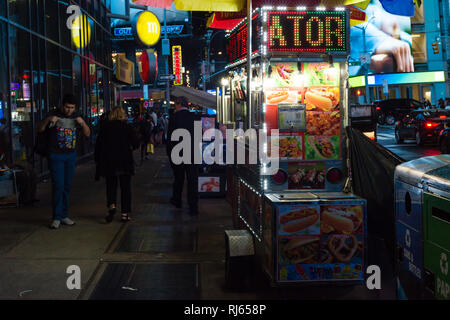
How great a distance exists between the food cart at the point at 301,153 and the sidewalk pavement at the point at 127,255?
459mm

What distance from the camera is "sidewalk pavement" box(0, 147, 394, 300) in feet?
17.5

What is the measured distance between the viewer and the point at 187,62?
8562 cm

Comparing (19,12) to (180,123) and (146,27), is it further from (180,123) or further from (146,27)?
(146,27)

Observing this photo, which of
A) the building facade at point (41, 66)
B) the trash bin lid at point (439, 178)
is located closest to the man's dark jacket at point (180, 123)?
the building facade at point (41, 66)

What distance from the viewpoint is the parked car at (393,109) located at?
41062 millimetres

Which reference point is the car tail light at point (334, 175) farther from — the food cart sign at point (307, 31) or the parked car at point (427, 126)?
the parked car at point (427, 126)

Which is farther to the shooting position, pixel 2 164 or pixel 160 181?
pixel 160 181

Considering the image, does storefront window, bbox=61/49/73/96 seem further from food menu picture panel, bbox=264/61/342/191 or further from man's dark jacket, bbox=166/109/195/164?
food menu picture panel, bbox=264/61/342/191

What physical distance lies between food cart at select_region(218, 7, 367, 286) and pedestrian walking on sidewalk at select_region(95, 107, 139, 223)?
106 inches

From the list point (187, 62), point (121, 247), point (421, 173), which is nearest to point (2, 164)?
point (121, 247)

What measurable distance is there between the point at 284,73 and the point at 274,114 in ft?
1.50

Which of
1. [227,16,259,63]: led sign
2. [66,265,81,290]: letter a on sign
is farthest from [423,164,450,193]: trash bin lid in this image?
[66,265,81,290]: letter a on sign

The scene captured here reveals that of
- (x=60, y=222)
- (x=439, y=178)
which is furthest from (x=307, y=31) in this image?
(x=60, y=222)
